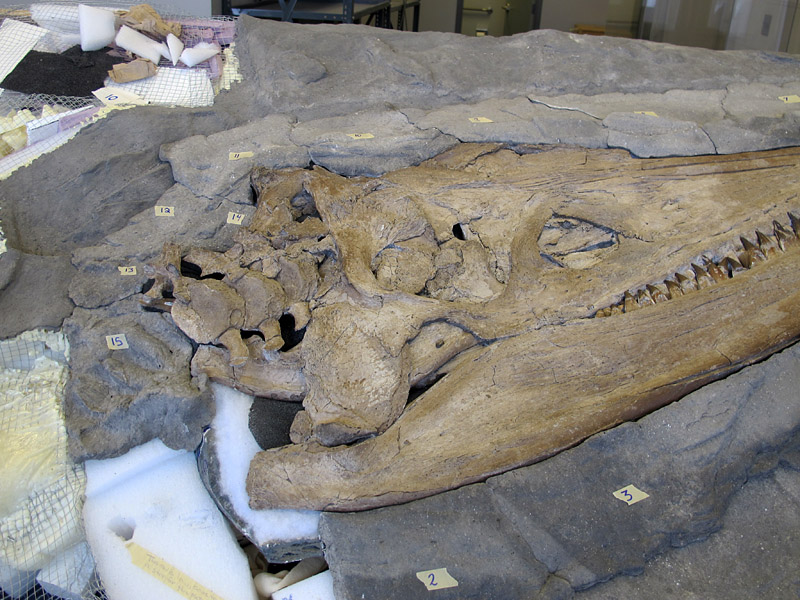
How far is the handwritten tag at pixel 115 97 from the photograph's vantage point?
3776 mm

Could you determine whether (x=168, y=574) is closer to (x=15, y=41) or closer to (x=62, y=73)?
(x=62, y=73)

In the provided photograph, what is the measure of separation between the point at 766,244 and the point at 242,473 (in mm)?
2505

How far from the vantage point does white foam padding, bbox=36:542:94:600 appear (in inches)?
94.1

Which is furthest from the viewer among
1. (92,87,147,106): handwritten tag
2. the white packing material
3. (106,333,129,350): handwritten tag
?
the white packing material

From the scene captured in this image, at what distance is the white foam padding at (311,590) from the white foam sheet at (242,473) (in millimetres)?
161

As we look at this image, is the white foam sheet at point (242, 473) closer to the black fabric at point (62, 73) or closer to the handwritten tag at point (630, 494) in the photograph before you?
the handwritten tag at point (630, 494)

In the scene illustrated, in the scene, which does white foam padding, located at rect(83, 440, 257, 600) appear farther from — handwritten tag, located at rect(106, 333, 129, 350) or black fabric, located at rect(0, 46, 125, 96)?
black fabric, located at rect(0, 46, 125, 96)

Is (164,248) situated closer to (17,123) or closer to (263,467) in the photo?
(263,467)

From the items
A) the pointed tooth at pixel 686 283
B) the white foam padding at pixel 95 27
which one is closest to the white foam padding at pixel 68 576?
the pointed tooth at pixel 686 283

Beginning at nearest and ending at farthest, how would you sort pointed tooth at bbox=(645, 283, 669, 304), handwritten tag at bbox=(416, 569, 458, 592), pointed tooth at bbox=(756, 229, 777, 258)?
handwritten tag at bbox=(416, 569, 458, 592) < pointed tooth at bbox=(645, 283, 669, 304) < pointed tooth at bbox=(756, 229, 777, 258)

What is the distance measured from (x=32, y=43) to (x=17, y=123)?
853 mm

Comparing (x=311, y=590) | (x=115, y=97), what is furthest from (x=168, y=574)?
(x=115, y=97)

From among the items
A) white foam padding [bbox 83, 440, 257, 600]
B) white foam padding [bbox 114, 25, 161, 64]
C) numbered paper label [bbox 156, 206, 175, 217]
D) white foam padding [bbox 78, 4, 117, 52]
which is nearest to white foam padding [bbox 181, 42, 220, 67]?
white foam padding [bbox 114, 25, 161, 64]

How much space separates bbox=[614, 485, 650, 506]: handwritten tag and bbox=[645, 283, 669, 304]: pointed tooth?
2.72 ft
